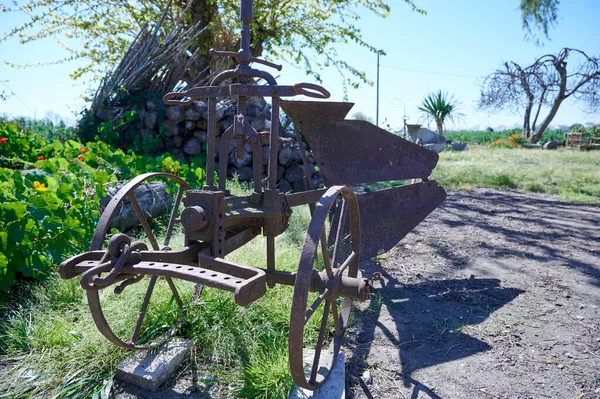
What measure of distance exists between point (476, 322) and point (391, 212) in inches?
41.2

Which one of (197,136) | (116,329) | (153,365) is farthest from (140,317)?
(197,136)

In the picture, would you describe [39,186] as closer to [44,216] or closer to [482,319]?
[44,216]

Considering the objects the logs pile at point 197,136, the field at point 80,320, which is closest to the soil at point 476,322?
the field at point 80,320

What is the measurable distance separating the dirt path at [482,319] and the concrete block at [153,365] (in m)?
0.84

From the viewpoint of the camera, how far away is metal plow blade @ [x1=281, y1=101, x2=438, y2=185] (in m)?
3.06

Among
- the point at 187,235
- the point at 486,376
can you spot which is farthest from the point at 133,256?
the point at 486,376

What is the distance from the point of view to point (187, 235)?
1922mm

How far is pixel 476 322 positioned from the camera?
2.68m

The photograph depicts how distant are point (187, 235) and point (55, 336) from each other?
0.90 m

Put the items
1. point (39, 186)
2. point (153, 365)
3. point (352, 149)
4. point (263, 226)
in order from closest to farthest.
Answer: point (153, 365) < point (263, 226) < point (39, 186) < point (352, 149)

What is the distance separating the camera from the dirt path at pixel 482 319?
208 cm

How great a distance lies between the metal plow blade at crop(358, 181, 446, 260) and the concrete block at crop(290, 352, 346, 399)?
4.20 ft

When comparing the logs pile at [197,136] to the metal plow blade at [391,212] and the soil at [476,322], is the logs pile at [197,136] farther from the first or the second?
the metal plow blade at [391,212]

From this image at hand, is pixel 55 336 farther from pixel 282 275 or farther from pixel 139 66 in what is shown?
pixel 139 66
